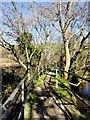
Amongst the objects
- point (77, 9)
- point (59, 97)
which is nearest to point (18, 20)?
point (77, 9)

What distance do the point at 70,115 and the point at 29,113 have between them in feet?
2.80

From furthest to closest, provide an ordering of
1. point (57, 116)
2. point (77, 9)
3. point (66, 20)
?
point (77, 9)
point (66, 20)
point (57, 116)

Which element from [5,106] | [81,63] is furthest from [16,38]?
[5,106]

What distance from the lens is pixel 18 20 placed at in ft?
62.5

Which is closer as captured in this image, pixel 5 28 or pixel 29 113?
pixel 29 113

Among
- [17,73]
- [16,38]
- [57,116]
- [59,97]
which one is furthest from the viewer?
[17,73]

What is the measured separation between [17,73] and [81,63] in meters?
7.99

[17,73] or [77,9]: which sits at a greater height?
[77,9]

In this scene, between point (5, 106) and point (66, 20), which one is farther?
point (66, 20)

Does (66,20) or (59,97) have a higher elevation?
(66,20)

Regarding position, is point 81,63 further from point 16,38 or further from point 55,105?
point 55,105

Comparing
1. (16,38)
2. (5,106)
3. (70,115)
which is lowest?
(70,115)

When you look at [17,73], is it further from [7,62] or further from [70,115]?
[70,115]

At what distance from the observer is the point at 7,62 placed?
3177cm
